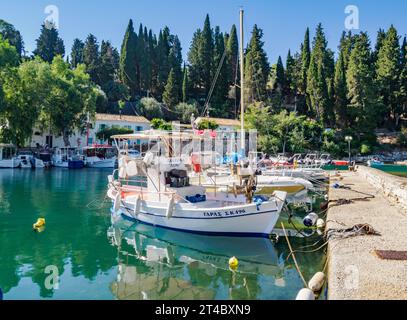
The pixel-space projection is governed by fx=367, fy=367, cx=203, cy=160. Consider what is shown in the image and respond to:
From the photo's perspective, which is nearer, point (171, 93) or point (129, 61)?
point (171, 93)

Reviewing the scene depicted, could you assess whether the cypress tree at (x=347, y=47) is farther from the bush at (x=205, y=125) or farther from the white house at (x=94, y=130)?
the white house at (x=94, y=130)

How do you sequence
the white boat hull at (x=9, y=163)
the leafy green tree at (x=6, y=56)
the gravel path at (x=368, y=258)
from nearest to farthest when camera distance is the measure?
1. the gravel path at (x=368, y=258)
2. the leafy green tree at (x=6, y=56)
3. the white boat hull at (x=9, y=163)

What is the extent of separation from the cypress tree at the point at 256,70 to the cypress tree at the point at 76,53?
38966mm

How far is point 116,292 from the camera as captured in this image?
9.23 metres

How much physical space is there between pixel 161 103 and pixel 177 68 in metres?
8.31

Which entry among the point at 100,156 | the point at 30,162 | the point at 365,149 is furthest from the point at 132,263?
the point at 365,149

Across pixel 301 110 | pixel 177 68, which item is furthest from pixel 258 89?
pixel 177 68

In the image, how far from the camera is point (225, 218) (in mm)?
13430

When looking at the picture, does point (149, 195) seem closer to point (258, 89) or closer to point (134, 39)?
point (258, 89)

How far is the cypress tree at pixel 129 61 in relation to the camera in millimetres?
74000

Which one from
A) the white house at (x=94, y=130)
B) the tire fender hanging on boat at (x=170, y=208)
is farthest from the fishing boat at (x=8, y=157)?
the tire fender hanging on boat at (x=170, y=208)

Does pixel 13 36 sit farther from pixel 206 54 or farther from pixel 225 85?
pixel 225 85

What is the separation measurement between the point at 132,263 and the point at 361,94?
196ft

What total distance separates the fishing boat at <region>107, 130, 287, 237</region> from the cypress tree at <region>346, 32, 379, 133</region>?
5172cm
